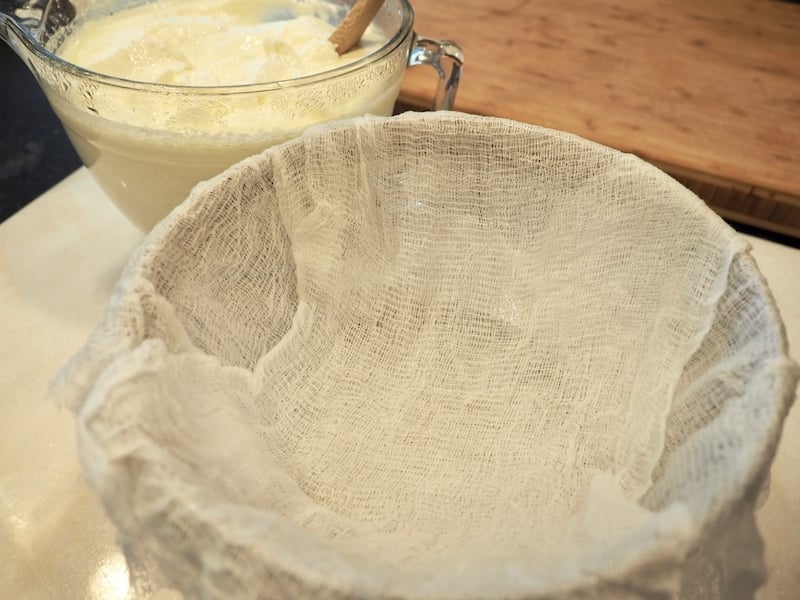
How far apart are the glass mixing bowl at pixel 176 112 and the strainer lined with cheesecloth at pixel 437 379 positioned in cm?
4

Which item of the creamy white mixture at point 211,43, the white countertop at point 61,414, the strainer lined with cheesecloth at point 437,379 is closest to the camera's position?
the strainer lined with cheesecloth at point 437,379

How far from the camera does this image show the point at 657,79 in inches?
32.4

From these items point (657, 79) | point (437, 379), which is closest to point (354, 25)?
point (437, 379)

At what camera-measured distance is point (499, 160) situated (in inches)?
17.7

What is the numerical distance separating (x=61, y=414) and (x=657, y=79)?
75cm

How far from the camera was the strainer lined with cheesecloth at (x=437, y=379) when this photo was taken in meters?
0.24

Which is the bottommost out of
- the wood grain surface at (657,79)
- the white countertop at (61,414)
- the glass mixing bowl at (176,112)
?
the wood grain surface at (657,79)

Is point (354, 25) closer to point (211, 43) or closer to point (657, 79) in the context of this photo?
point (211, 43)

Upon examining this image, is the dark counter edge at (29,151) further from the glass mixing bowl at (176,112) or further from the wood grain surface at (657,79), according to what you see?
the glass mixing bowl at (176,112)

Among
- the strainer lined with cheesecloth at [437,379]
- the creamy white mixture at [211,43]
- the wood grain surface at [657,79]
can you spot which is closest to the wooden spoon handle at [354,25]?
the creamy white mixture at [211,43]

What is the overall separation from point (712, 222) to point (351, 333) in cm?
25

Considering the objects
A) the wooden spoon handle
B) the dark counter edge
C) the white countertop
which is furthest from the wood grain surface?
the wooden spoon handle

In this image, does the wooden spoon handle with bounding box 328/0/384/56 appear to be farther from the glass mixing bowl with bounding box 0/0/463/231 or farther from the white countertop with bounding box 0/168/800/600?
the white countertop with bounding box 0/168/800/600

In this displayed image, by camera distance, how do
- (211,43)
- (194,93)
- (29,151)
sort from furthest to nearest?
1. (29,151)
2. (211,43)
3. (194,93)
